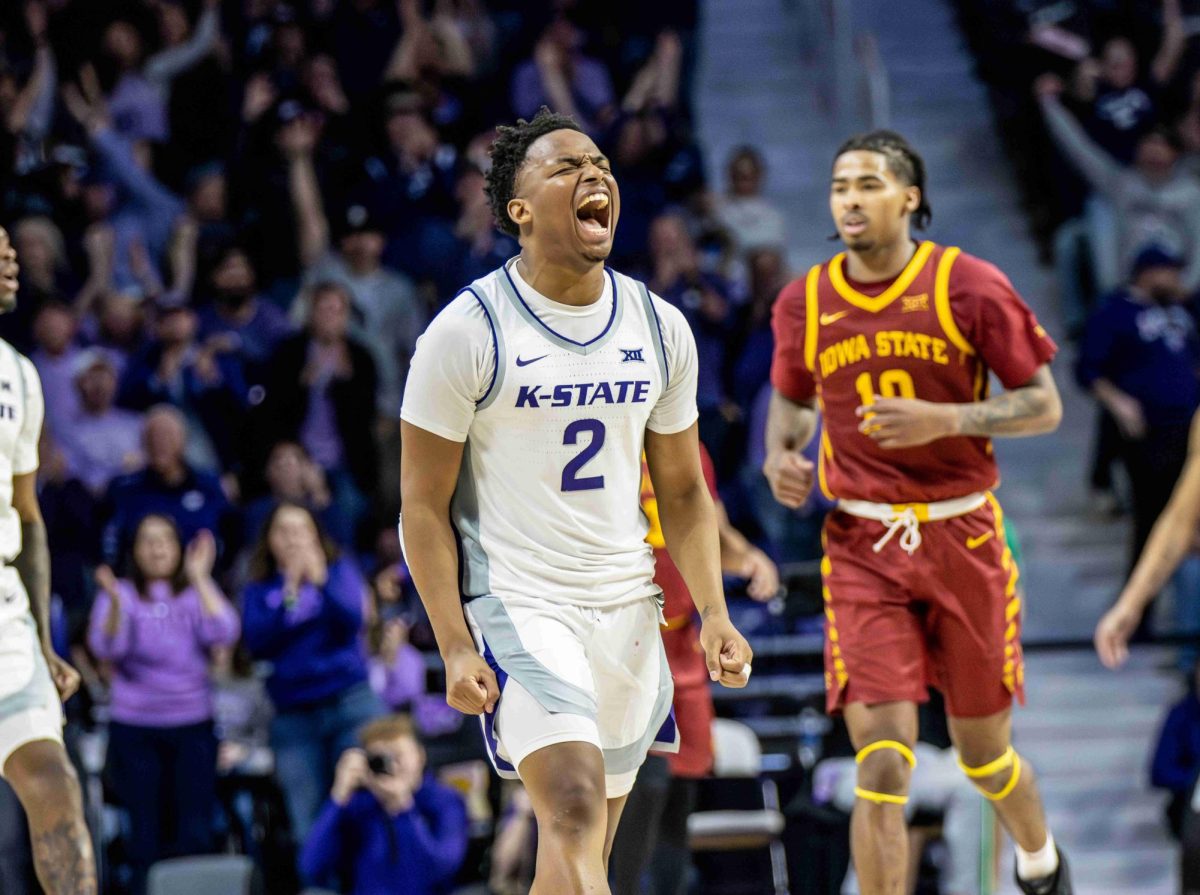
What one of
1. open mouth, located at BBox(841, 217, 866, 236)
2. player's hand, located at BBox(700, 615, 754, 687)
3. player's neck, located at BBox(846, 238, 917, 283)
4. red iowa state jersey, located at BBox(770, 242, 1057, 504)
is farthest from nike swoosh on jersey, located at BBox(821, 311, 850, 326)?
player's hand, located at BBox(700, 615, 754, 687)

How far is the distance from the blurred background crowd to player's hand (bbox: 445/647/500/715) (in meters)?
3.11

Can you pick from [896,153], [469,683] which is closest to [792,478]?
[896,153]

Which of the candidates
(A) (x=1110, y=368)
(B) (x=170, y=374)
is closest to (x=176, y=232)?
(B) (x=170, y=374)

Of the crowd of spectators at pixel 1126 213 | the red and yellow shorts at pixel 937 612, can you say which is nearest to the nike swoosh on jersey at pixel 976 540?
the red and yellow shorts at pixel 937 612

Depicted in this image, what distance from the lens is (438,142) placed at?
11023 millimetres

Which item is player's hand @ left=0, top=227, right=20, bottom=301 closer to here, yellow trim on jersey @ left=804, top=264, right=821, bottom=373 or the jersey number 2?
the jersey number 2

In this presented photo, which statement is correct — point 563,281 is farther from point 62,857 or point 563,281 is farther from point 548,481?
point 62,857

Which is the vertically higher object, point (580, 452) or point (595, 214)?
point (595, 214)

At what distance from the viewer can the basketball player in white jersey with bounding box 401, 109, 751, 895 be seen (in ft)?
13.3

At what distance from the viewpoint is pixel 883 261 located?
5.39 m

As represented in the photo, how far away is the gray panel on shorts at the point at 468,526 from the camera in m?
4.20

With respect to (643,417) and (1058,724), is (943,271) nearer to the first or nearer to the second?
(643,417)

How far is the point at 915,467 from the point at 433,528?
1.80 metres

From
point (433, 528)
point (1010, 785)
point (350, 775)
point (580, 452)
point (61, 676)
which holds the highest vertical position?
point (580, 452)
